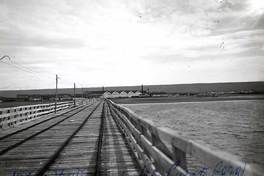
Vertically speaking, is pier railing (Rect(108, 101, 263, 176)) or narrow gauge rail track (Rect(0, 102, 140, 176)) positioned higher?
pier railing (Rect(108, 101, 263, 176))

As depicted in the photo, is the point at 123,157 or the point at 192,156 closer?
the point at 192,156

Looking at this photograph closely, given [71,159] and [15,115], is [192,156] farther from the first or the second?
[15,115]

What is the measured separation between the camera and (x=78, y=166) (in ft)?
21.5

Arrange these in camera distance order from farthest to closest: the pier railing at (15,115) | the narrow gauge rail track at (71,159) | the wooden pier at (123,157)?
the pier railing at (15,115) → the narrow gauge rail track at (71,159) → the wooden pier at (123,157)

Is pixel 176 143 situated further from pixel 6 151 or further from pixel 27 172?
pixel 6 151

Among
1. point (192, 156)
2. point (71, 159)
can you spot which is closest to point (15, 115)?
point (71, 159)

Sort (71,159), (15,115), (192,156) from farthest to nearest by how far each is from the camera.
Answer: (15,115), (71,159), (192,156)

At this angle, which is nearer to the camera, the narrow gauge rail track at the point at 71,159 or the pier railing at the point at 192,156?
the pier railing at the point at 192,156

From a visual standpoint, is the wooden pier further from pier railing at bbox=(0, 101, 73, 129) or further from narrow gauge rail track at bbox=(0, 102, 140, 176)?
pier railing at bbox=(0, 101, 73, 129)

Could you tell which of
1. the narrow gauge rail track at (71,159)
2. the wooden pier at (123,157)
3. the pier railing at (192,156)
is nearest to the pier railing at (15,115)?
the wooden pier at (123,157)

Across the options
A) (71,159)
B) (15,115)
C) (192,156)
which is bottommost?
(71,159)

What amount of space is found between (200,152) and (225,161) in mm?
480

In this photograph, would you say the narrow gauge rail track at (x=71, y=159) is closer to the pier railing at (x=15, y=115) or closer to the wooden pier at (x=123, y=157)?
the wooden pier at (x=123, y=157)

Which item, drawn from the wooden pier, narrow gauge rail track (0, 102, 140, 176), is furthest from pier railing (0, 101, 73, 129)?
narrow gauge rail track (0, 102, 140, 176)
